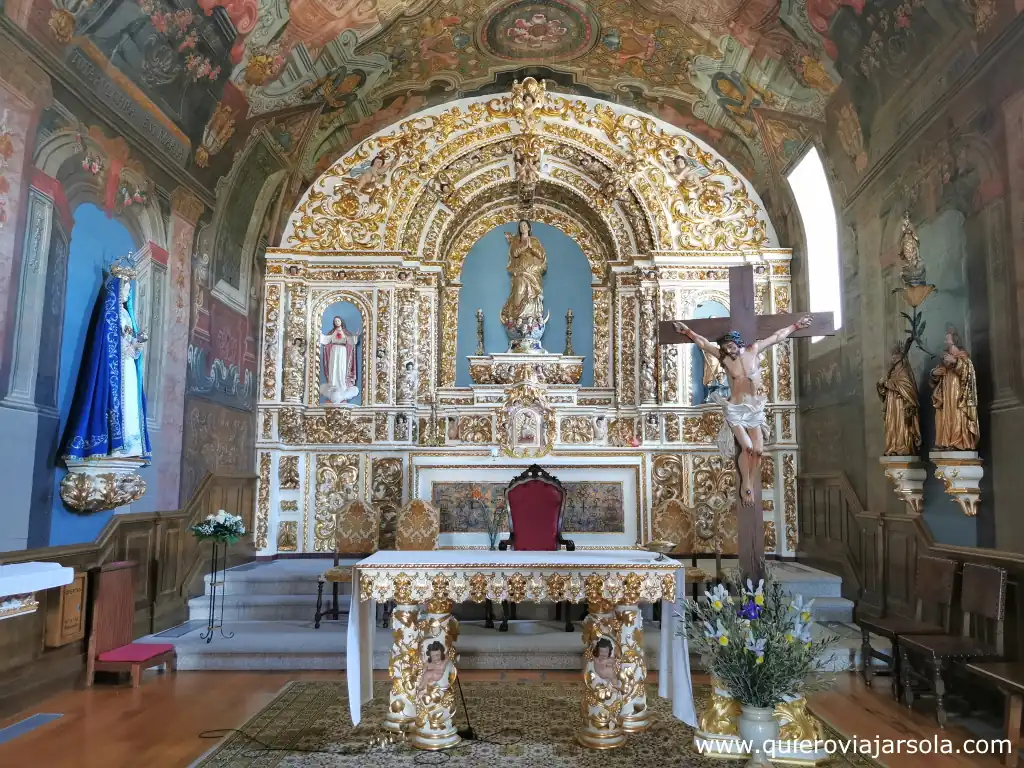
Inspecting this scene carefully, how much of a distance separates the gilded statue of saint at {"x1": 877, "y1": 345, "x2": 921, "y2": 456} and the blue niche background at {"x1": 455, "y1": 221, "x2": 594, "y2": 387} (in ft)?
17.7

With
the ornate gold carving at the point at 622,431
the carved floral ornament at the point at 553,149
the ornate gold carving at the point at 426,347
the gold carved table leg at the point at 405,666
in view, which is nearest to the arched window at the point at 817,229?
the carved floral ornament at the point at 553,149

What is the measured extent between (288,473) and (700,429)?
6.04m

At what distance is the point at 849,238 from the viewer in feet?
31.7

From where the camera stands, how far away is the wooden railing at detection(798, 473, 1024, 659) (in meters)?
6.19

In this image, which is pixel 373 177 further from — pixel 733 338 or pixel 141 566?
pixel 733 338

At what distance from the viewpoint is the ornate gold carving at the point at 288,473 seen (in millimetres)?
11547

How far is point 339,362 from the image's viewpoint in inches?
465

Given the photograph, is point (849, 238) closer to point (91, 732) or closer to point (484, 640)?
point (484, 640)

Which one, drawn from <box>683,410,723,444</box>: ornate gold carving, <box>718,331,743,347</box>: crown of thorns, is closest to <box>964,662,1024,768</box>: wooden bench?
<box>718,331,743,347</box>: crown of thorns

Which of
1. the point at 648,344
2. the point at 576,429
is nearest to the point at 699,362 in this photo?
the point at 648,344

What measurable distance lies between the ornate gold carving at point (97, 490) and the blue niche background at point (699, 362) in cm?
764

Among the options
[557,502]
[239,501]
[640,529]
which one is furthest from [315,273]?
[640,529]

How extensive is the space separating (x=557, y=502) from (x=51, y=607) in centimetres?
516

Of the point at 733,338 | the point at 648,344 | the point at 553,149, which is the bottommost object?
the point at 733,338
